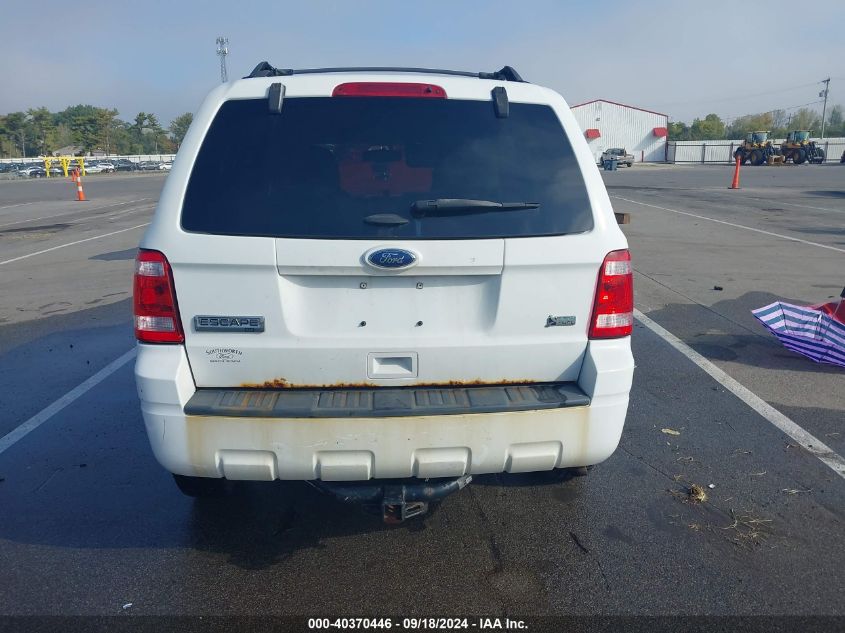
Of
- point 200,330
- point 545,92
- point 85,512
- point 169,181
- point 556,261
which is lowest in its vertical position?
point 85,512

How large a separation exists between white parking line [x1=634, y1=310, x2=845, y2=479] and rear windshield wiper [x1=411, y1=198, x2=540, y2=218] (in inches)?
107

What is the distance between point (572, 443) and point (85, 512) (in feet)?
8.46

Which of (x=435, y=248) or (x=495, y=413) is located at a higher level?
(x=435, y=248)

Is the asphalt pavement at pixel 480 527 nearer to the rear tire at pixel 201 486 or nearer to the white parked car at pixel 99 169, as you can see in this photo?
the rear tire at pixel 201 486

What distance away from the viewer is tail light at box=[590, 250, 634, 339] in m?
2.92

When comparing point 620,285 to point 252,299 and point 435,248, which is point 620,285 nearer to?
point 435,248

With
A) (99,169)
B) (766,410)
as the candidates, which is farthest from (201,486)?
(99,169)

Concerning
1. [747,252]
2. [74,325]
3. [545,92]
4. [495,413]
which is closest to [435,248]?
[495,413]

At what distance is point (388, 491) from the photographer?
290 cm

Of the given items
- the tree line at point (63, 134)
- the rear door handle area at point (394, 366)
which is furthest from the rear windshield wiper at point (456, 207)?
the tree line at point (63, 134)

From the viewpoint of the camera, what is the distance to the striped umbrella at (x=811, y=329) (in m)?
5.93

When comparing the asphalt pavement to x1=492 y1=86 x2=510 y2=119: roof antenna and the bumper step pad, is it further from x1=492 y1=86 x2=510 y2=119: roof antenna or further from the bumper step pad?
x1=492 y1=86 x2=510 y2=119: roof antenna

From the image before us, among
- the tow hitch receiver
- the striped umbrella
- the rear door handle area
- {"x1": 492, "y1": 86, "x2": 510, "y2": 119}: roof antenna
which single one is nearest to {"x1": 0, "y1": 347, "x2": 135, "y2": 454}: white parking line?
the tow hitch receiver

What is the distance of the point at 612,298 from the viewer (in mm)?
2938
